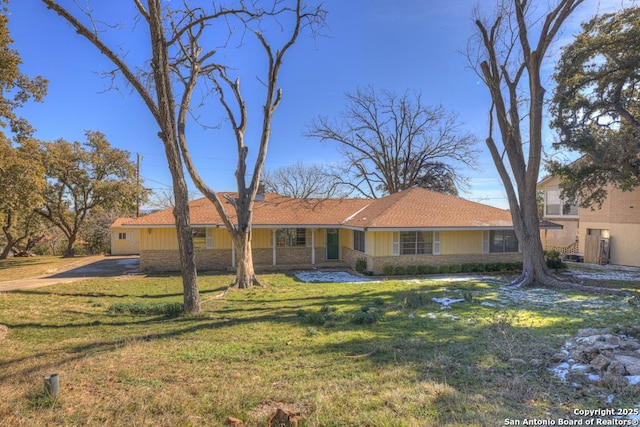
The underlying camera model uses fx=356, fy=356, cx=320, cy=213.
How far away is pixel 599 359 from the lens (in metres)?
4.80

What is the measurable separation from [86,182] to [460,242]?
24.9m

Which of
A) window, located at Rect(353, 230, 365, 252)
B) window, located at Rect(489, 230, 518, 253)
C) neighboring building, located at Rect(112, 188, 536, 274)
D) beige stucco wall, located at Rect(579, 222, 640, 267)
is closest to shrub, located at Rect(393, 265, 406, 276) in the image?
neighboring building, located at Rect(112, 188, 536, 274)

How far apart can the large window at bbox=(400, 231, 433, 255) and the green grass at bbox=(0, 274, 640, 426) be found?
22.6ft

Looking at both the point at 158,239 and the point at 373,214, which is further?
the point at 373,214

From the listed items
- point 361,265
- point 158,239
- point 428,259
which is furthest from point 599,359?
point 158,239

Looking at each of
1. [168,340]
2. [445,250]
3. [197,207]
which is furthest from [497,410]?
[197,207]

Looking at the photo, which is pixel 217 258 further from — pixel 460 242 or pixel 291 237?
pixel 460 242

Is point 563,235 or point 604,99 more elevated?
point 604,99

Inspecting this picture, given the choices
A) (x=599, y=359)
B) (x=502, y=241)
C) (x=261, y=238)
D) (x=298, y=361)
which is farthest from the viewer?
(x=261, y=238)

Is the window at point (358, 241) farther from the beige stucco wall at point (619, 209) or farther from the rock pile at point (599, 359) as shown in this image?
the beige stucco wall at point (619, 209)

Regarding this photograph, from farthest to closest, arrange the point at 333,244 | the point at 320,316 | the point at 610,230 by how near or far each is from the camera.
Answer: the point at 333,244, the point at 610,230, the point at 320,316

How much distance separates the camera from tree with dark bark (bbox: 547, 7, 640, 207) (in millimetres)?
13359

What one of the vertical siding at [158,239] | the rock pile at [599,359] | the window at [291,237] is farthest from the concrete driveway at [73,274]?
the rock pile at [599,359]

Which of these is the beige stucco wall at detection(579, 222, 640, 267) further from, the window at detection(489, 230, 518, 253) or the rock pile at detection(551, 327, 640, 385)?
the rock pile at detection(551, 327, 640, 385)
